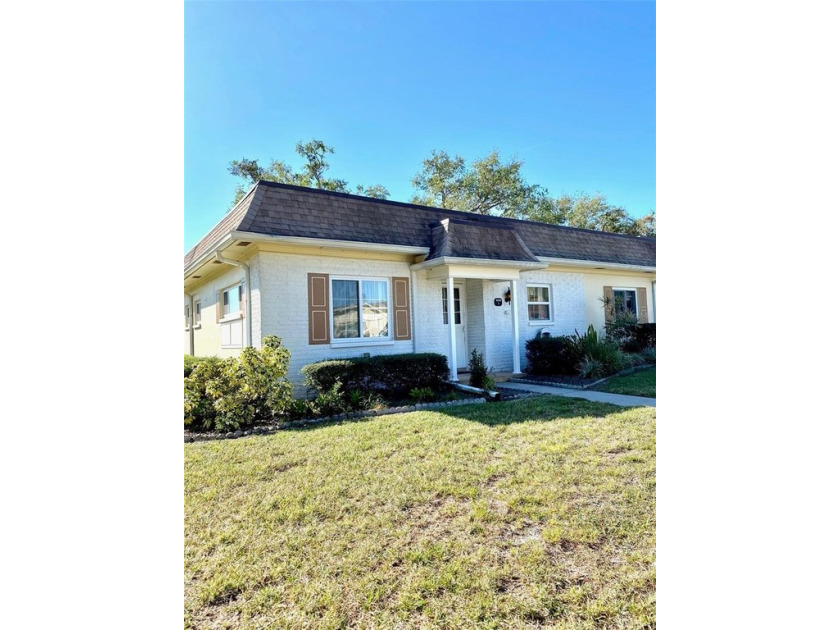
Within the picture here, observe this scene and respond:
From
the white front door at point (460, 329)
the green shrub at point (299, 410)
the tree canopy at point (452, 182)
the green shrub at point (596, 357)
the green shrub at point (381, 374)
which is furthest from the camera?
the tree canopy at point (452, 182)

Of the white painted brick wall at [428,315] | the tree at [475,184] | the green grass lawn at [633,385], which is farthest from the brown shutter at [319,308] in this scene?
the tree at [475,184]

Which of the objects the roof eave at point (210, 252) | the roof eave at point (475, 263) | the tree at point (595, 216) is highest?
the tree at point (595, 216)

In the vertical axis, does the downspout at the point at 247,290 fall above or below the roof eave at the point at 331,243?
below

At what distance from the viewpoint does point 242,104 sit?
10.6m

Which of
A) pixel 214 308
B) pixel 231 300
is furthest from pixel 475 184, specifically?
pixel 231 300

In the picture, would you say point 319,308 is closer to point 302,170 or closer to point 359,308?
point 359,308

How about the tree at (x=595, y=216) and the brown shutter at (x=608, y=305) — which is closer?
the brown shutter at (x=608, y=305)

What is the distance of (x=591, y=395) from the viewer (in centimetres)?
835

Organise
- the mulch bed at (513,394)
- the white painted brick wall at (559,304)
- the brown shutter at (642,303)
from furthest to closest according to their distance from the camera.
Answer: the brown shutter at (642,303), the white painted brick wall at (559,304), the mulch bed at (513,394)

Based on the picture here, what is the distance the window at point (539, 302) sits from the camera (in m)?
12.8

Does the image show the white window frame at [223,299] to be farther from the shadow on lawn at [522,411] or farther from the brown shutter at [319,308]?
the shadow on lawn at [522,411]

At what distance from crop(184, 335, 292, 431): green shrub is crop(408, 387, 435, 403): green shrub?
2296 mm

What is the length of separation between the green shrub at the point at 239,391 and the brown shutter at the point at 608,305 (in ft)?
35.5

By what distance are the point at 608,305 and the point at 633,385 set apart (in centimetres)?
576
